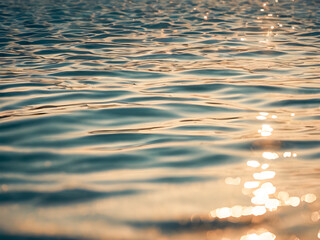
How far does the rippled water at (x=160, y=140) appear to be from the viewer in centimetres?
221

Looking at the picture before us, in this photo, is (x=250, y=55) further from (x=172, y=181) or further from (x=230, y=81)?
(x=172, y=181)

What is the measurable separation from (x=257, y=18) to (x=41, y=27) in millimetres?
4785

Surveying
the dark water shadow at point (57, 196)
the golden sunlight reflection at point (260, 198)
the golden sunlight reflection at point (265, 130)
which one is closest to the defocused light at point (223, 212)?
the golden sunlight reflection at point (260, 198)

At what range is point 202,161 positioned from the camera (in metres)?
2.95

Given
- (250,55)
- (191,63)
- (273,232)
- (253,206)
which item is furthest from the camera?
(250,55)

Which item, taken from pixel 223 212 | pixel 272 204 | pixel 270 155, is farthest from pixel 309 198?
pixel 270 155

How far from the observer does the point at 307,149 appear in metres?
3.18

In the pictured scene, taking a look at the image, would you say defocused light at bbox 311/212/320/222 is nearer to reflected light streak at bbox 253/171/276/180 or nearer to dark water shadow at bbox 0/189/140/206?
reflected light streak at bbox 253/171/276/180

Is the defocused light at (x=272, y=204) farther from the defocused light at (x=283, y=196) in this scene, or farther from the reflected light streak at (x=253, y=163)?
the reflected light streak at (x=253, y=163)

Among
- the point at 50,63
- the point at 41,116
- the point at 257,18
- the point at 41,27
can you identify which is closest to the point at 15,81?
the point at 50,63

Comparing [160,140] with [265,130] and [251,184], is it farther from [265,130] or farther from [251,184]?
[251,184]

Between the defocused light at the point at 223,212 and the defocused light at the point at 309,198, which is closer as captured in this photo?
the defocused light at the point at 223,212

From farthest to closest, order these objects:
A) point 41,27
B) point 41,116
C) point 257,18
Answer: point 257,18 < point 41,27 < point 41,116

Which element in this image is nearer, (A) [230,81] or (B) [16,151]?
(B) [16,151]
